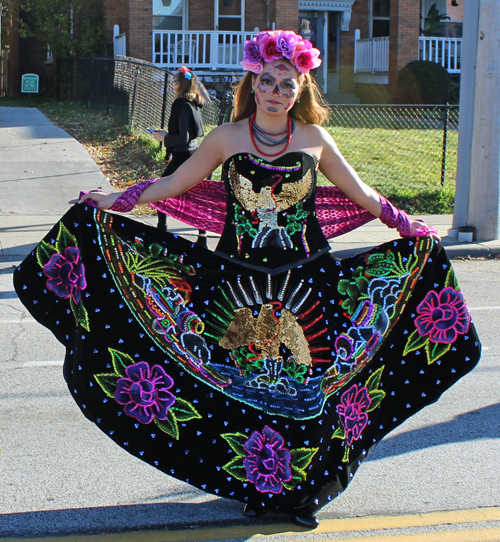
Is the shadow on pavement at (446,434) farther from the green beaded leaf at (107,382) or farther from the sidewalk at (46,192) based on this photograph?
the sidewalk at (46,192)

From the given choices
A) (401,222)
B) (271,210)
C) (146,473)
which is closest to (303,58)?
(271,210)

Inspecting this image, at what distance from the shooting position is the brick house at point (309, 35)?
21547 mm

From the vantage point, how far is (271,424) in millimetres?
3238

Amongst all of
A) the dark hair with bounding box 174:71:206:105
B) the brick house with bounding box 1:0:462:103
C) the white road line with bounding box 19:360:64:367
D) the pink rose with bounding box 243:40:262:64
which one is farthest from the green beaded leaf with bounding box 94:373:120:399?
the brick house with bounding box 1:0:462:103

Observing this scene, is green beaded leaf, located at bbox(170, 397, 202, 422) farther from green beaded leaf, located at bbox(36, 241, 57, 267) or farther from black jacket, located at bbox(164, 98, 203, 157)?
black jacket, located at bbox(164, 98, 203, 157)

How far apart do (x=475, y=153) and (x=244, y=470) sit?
7770mm

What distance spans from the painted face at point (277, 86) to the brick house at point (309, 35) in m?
17.9

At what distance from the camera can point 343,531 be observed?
10.7 feet

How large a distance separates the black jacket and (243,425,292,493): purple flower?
6.22 metres

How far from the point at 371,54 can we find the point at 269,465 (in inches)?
878

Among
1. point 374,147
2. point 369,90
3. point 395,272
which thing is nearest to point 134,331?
point 395,272

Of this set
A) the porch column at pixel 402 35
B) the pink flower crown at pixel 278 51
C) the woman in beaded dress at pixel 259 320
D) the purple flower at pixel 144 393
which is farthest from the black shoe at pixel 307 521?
the porch column at pixel 402 35

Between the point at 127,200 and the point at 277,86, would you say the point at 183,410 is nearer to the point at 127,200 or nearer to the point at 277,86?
the point at 127,200

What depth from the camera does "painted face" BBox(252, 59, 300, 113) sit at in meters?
3.35
